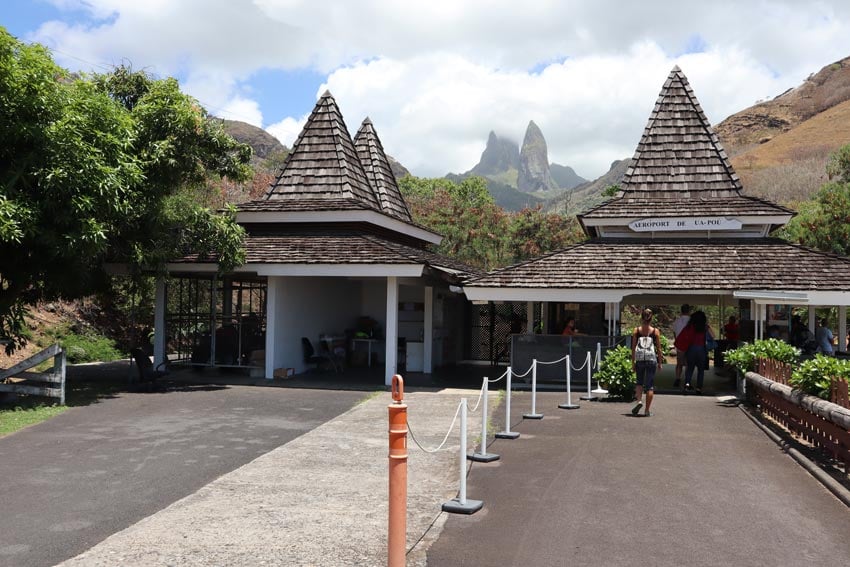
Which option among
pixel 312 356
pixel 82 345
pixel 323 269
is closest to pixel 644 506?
pixel 323 269

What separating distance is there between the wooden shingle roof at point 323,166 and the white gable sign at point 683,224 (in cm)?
704

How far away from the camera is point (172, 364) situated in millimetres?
19531

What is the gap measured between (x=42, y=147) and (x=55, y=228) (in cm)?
134

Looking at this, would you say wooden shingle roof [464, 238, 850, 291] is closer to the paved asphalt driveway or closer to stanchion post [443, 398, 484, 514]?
the paved asphalt driveway

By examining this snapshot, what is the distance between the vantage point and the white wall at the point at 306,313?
61.3 feet

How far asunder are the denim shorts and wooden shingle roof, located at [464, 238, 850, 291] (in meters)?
4.21

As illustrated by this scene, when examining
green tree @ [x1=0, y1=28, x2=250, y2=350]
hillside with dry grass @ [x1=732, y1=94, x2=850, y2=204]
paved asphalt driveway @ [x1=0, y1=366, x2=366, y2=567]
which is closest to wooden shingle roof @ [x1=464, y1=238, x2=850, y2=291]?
paved asphalt driveway @ [x1=0, y1=366, x2=366, y2=567]

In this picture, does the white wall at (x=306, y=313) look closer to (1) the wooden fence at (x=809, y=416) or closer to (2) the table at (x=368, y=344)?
(2) the table at (x=368, y=344)

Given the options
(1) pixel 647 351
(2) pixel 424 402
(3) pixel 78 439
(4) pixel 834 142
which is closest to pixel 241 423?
(3) pixel 78 439

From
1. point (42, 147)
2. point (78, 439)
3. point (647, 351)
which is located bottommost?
point (78, 439)

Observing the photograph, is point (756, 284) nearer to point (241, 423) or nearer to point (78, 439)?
point (241, 423)

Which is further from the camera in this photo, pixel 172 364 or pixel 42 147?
pixel 172 364

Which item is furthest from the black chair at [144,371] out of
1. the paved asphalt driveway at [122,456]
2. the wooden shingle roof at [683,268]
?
→ the wooden shingle roof at [683,268]

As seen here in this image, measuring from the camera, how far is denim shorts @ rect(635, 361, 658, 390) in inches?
503
